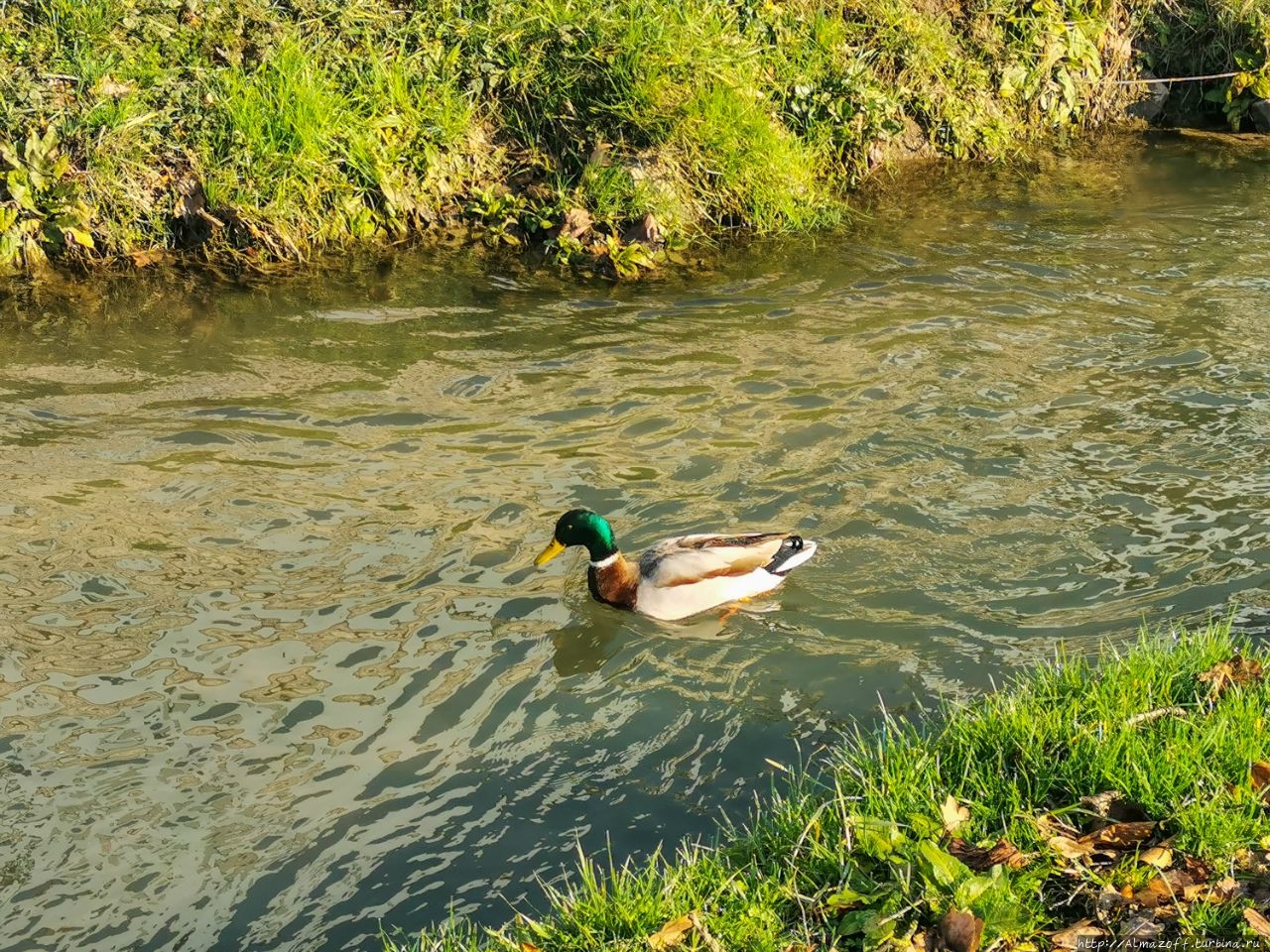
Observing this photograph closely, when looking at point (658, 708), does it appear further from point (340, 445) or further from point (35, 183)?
point (35, 183)

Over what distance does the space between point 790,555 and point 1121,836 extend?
2228 mm

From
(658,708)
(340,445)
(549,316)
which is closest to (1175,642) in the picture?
(658,708)

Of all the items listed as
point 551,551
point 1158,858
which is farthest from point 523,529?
point 1158,858

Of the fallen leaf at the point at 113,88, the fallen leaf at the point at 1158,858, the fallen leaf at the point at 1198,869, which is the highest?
the fallen leaf at the point at 113,88

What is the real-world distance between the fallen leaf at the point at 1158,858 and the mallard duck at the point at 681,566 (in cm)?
221

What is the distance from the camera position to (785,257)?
8.79 m

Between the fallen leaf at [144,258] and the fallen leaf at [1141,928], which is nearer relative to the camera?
the fallen leaf at [1141,928]

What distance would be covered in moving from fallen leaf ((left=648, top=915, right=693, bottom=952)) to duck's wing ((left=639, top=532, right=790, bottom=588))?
2183 mm

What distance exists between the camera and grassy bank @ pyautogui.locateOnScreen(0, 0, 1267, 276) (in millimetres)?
8344

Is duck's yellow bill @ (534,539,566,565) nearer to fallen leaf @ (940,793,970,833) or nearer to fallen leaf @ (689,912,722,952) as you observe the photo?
fallen leaf @ (940,793,970,833)

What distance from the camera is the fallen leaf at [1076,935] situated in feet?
10.8

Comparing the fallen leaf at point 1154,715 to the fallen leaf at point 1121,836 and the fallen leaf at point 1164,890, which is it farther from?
the fallen leaf at point 1164,890

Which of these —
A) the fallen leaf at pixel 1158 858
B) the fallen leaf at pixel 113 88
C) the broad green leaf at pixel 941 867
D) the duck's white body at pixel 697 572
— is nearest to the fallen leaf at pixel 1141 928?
the fallen leaf at pixel 1158 858

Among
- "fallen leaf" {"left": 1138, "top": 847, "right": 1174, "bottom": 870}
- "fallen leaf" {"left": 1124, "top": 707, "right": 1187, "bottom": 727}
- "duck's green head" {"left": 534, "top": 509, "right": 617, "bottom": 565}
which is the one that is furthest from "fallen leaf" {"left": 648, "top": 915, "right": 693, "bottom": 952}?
"duck's green head" {"left": 534, "top": 509, "right": 617, "bottom": 565}
